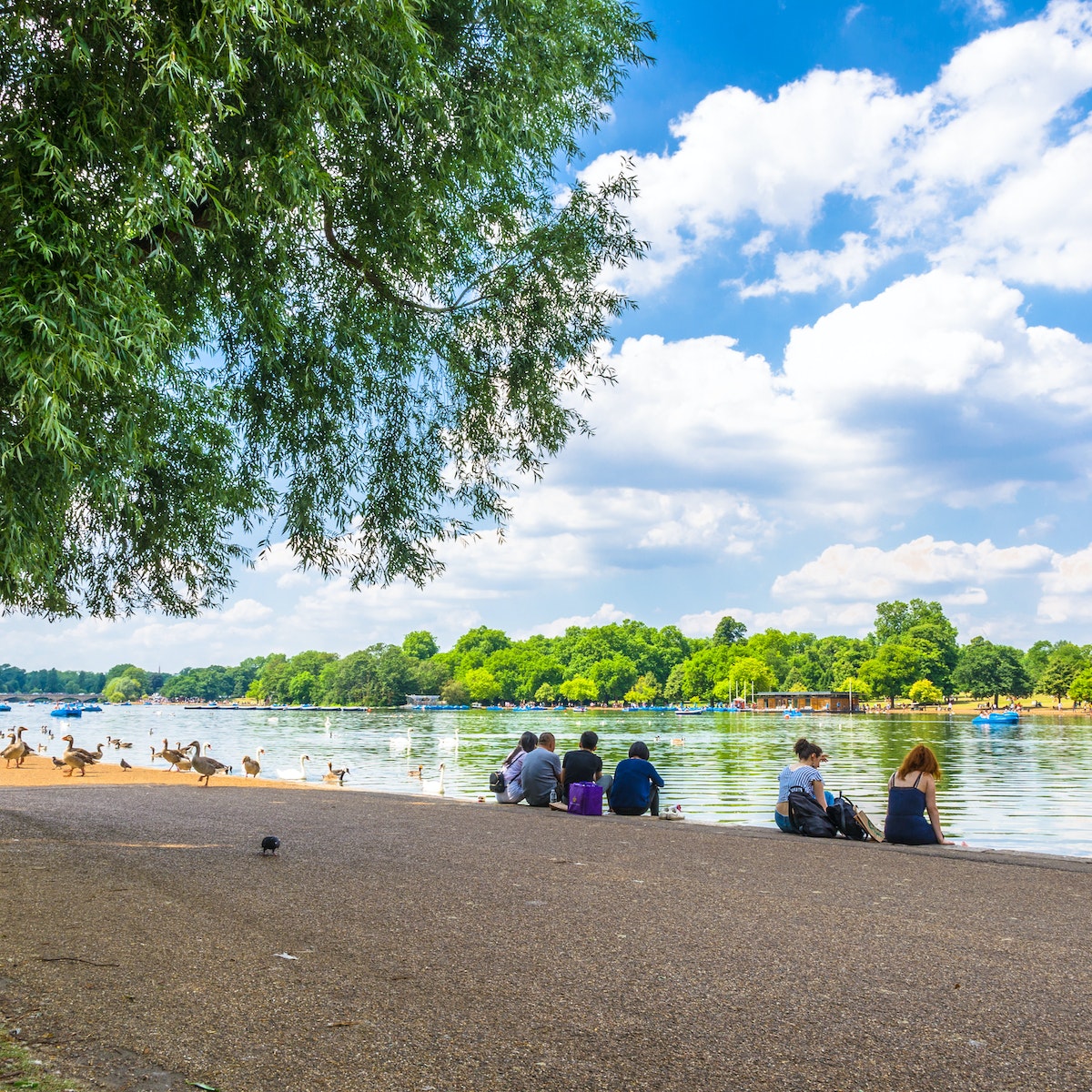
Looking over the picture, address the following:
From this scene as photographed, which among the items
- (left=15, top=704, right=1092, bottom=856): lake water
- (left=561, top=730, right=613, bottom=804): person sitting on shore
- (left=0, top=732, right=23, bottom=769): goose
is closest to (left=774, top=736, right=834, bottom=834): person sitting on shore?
(left=561, top=730, right=613, bottom=804): person sitting on shore

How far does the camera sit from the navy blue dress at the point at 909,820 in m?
11.6

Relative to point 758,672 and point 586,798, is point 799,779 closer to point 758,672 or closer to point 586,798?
point 586,798

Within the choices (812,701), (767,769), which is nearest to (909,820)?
(767,769)

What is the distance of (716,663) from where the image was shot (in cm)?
18100

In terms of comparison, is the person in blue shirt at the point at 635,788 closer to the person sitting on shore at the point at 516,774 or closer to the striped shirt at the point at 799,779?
the person sitting on shore at the point at 516,774

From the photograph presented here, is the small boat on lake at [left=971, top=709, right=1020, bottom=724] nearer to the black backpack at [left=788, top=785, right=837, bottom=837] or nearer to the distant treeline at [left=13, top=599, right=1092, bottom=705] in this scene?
the distant treeline at [left=13, top=599, right=1092, bottom=705]

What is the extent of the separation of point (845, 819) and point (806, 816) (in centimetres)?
51

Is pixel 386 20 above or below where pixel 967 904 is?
above

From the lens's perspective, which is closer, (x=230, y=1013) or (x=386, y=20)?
(x=230, y=1013)

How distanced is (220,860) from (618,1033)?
584cm

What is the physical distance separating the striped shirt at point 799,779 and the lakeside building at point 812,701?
482 ft

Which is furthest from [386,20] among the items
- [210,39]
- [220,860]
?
[220,860]

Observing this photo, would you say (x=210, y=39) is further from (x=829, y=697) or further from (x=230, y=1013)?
(x=829, y=697)

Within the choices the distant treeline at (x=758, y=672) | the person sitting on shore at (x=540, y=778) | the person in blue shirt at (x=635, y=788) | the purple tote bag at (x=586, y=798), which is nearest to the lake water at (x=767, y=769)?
the person in blue shirt at (x=635, y=788)
